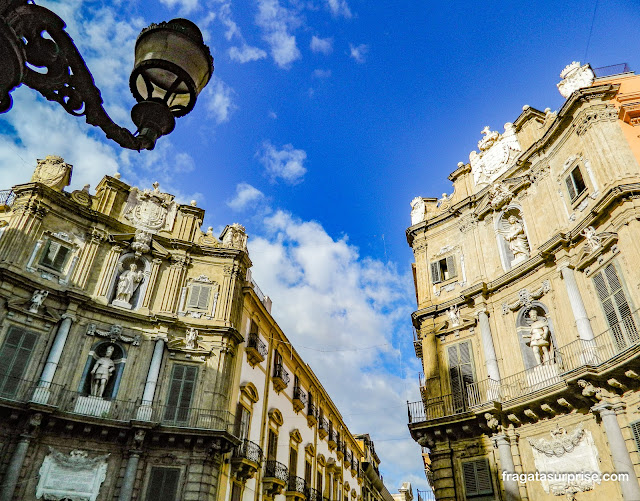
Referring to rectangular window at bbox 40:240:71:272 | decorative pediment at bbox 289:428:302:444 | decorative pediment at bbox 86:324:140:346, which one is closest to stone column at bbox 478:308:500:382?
decorative pediment at bbox 289:428:302:444

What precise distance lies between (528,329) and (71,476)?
57.2ft

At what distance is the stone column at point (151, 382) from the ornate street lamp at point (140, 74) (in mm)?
17571

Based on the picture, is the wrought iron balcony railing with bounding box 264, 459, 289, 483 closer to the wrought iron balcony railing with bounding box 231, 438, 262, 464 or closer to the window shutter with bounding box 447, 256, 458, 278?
the wrought iron balcony railing with bounding box 231, 438, 262, 464

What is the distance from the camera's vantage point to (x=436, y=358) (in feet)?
60.9

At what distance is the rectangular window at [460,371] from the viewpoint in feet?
56.0

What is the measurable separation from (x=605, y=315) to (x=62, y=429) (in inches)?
748

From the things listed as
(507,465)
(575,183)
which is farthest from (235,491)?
(575,183)

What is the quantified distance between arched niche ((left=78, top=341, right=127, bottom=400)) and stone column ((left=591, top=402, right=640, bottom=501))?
1741 centimetres

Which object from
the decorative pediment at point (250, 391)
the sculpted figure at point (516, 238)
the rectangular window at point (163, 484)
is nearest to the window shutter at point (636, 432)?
the sculpted figure at point (516, 238)

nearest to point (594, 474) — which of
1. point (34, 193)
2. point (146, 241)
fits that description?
point (146, 241)

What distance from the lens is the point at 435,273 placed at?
20641 mm

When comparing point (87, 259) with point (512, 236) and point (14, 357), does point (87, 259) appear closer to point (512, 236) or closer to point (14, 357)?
point (14, 357)

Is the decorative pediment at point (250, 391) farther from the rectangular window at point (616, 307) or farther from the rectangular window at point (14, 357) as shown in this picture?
the rectangular window at point (616, 307)

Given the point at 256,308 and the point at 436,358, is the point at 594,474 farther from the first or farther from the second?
the point at 256,308
